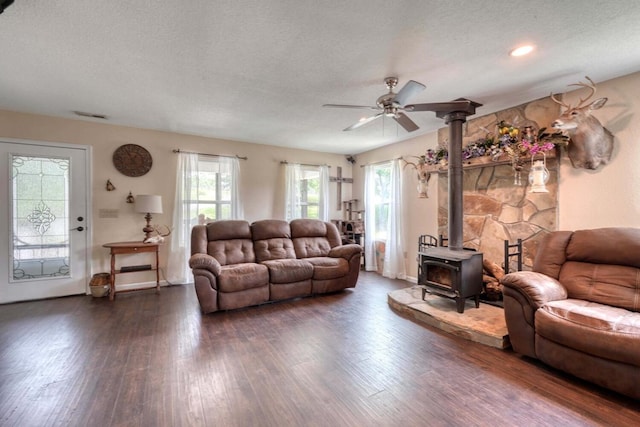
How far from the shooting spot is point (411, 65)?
250 cm

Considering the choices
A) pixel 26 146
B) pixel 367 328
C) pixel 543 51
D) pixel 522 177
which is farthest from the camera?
pixel 26 146

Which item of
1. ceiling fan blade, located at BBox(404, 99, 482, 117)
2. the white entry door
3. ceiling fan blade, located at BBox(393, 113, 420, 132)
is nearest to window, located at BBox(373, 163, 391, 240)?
ceiling fan blade, located at BBox(404, 99, 482, 117)

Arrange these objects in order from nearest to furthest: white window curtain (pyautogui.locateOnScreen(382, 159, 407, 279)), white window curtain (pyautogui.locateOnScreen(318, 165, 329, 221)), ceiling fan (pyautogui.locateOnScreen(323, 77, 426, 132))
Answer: ceiling fan (pyautogui.locateOnScreen(323, 77, 426, 132)) < white window curtain (pyautogui.locateOnScreen(382, 159, 407, 279)) < white window curtain (pyautogui.locateOnScreen(318, 165, 329, 221))

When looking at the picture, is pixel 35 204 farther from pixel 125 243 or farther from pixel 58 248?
pixel 125 243

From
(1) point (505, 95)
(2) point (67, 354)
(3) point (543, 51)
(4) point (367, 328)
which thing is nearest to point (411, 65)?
(3) point (543, 51)

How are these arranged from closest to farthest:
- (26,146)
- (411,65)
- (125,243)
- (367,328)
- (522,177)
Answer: (411,65) → (367,328) → (522,177) → (26,146) → (125,243)

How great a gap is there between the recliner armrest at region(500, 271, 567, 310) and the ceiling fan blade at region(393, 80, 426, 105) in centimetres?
176

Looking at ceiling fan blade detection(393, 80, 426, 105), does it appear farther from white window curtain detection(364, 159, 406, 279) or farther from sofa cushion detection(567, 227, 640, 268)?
white window curtain detection(364, 159, 406, 279)

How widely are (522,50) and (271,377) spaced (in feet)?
10.5

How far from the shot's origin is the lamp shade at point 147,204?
4166 mm

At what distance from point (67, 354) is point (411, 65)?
3855 millimetres

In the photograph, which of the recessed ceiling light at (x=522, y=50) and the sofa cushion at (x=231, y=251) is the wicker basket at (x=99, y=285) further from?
the recessed ceiling light at (x=522, y=50)

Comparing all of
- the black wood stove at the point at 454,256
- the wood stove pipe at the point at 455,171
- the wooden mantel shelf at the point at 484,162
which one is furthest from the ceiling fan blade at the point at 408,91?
the wooden mantel shelf at the point at 484,162

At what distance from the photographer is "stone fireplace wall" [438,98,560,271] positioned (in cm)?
320
